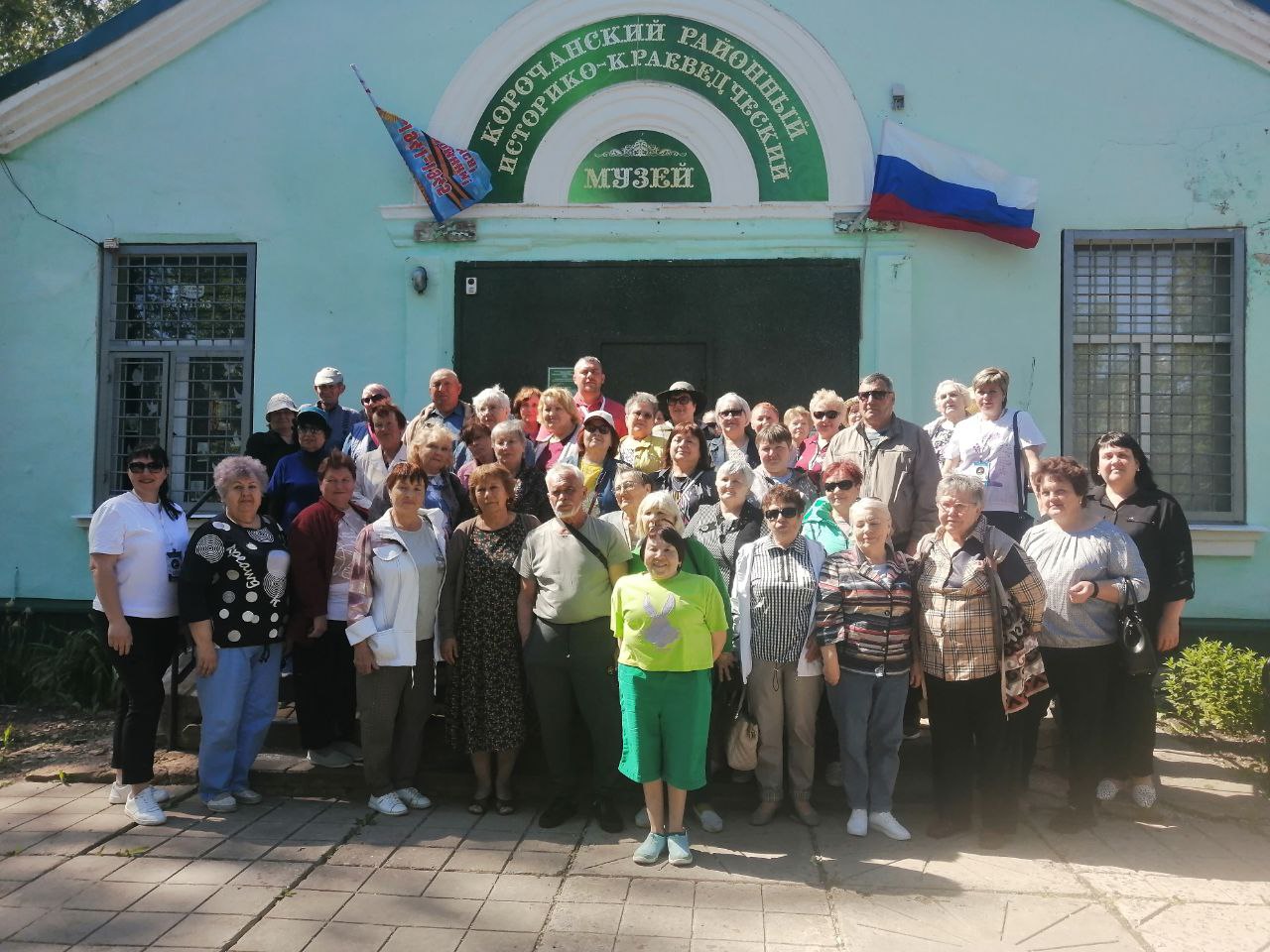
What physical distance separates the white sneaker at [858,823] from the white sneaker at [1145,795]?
55.5 inches

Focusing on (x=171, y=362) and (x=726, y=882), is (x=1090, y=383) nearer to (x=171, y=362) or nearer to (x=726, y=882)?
(x=726, y=882)

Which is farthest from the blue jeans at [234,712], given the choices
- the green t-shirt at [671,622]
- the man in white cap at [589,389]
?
the man in white cap at [589,389]

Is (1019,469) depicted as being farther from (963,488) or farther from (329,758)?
(329,758)

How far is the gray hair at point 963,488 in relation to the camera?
4.52 metres

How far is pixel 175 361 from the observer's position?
802 cm

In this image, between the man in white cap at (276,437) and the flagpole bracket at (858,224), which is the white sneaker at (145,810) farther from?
the flagpole bracket at (858,224)

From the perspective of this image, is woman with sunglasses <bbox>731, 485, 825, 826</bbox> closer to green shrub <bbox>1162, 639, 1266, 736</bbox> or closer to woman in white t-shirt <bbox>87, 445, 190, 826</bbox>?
woman in white t-shirt <bbox>87, 445, 190, 826</bbox>

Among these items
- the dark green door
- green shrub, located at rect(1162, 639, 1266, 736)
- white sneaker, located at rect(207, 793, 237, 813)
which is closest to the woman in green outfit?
white sneaker, located at rect(207, 793, 237, 813)

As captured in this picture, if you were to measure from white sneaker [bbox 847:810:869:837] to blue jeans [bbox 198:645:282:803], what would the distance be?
295 cm

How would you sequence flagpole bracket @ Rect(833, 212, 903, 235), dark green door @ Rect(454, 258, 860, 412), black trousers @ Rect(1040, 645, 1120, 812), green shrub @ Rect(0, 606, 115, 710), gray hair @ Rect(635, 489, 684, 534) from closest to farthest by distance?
gray hair @ Rect(635, 489, 684, 534) < black trousers @ Rect(1040, 645, 1120, 812) < green shrub @ Rect(0, 606, 115, 710) < flagpole bracket @ Rect(833, 212, 903, 235) < dark green door @ Rect(454, 258, 860, 412)

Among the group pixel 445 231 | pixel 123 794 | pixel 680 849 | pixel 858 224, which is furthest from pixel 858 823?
pixel 445 231

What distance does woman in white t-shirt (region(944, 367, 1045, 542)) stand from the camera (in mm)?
5594

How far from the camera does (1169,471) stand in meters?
7.38

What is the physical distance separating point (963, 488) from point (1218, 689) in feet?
9.43
